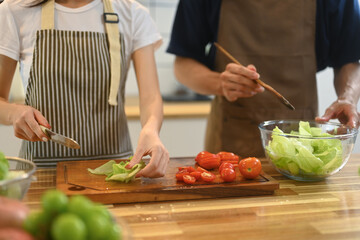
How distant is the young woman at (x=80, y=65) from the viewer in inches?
59.4

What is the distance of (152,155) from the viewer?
1.23m

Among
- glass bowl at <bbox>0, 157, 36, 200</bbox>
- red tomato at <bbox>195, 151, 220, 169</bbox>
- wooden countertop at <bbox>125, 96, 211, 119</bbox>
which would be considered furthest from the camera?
wooden countertop at <bbox>125, 96, 211, 119</bbox>

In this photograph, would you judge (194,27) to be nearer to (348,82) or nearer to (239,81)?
(239,81)

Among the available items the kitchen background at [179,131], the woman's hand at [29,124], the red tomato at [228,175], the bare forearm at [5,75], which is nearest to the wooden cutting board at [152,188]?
the red tomato at [228,175]

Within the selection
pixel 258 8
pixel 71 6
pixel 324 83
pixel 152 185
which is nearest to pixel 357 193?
pixel 152 185

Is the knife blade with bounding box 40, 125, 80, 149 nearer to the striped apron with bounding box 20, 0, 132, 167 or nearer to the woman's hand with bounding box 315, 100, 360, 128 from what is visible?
the striped apron with bounding box 20, 0, 132, 167

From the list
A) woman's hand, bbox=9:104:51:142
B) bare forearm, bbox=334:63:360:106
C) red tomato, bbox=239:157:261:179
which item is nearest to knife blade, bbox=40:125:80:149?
woman's hand, bbox=9:104:51:142

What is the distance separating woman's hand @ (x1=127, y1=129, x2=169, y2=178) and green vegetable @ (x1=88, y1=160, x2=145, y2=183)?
0.02 meters

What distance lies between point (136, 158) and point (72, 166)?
23 cm

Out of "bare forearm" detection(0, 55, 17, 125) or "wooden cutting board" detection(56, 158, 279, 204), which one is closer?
"wooden cutting board" detection(56, 158, 279, 204)

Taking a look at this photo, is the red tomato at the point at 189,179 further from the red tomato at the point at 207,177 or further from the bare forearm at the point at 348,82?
the bare forearm at the point at 348,82

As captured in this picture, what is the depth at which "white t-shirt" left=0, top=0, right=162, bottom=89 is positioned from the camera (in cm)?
147

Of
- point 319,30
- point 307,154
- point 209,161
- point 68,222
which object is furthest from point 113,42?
point 68,222

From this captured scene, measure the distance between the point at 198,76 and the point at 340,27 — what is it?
67 cm
